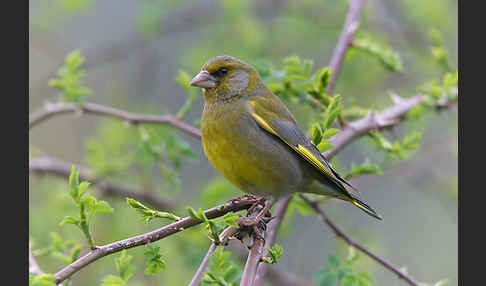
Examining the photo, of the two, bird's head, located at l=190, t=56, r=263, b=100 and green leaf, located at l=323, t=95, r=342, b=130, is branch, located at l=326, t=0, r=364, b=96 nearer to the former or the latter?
bird's head, located at l=190, t=56, r=263, b=100

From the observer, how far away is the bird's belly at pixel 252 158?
153 inches

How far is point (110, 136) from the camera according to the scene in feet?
20.5

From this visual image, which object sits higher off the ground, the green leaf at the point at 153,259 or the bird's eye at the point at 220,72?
the bird's eye at the point at 220,72

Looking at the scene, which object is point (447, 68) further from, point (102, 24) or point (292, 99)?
point (102, 24)

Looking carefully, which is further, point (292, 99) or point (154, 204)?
point (154, 204)

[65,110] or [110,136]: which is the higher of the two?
[110,136]

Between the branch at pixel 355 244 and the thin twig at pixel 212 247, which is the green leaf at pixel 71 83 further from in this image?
the thin twig at pixel 212 247

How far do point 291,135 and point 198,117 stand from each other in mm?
1917

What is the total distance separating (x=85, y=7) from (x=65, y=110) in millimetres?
2763

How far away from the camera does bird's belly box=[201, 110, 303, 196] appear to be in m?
3.88

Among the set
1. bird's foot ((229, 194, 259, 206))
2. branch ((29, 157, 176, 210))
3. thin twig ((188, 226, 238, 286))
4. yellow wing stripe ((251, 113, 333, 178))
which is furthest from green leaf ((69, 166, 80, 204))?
branch ((29, 157, 176, 210))

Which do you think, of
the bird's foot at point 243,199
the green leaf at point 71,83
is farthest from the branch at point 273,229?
the green leaf at point 71,83

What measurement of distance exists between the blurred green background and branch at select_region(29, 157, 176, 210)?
0.39ft

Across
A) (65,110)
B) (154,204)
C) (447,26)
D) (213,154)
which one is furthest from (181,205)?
(447,26)
